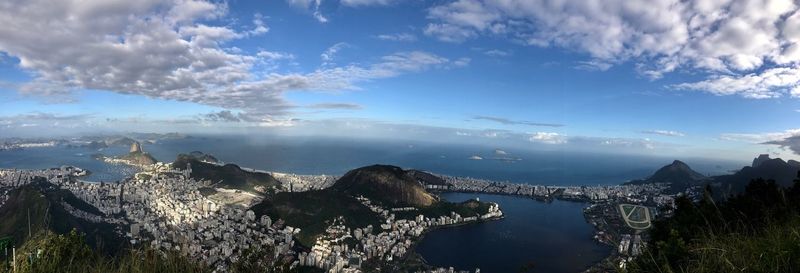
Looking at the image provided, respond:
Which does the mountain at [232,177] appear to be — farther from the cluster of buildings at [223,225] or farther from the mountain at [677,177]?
the mountain at [677,177]

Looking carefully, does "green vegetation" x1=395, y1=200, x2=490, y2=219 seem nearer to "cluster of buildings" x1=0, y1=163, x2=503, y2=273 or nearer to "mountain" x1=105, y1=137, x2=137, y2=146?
"cluster of buildings" x1=0, y1=163, x2=503, y2=273

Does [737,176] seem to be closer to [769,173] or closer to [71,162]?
[769,173]

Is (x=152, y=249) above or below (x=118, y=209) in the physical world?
above

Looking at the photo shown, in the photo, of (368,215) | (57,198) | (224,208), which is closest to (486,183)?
(368,215)

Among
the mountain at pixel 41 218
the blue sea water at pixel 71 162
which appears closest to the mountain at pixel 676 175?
the mountain at pixel 41 218

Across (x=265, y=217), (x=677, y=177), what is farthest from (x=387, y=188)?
(x=677, y=177)

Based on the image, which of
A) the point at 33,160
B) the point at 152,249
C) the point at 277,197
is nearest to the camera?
the point at 152,249

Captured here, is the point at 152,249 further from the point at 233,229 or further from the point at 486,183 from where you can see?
the point at 486,183
